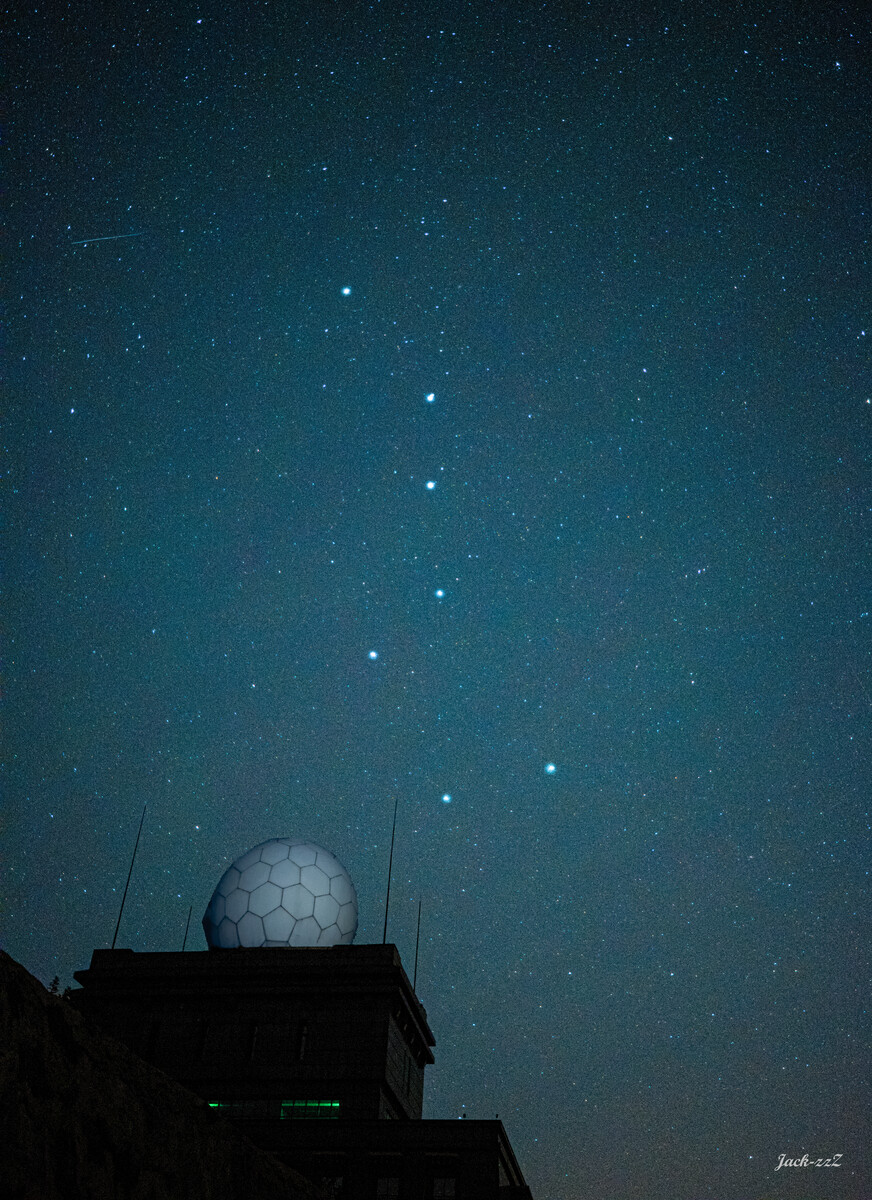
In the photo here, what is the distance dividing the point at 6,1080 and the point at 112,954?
24.5 m

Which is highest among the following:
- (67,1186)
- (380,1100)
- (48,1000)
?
(380,1100)

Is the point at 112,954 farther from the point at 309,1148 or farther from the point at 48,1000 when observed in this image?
the point at 48,1000

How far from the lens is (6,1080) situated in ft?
8.86

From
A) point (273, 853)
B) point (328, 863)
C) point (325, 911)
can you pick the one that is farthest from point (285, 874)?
point (325, 911)

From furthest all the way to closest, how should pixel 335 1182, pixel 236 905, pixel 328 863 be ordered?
pixel 328 863
pixel 236 905
pixel 335 1182

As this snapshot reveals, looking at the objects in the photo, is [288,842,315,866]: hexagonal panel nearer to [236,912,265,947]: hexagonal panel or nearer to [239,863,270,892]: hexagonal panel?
[239,863,270,892]: hexagonal panel

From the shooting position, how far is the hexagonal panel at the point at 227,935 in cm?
2420

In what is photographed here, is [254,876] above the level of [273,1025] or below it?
above

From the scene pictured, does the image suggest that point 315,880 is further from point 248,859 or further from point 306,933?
point 248,859

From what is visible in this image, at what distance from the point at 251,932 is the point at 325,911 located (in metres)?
1.85

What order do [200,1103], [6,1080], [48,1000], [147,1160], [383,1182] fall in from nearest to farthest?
[6,1080]
[48,1000]
[147,1160]
[200,1103]
[383,1182]

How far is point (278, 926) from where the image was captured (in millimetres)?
24031

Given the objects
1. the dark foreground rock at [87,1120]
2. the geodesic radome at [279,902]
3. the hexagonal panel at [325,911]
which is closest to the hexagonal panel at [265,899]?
the geodesic radome at [279,902]

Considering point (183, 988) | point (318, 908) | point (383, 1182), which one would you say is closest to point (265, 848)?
point (318, 908)
